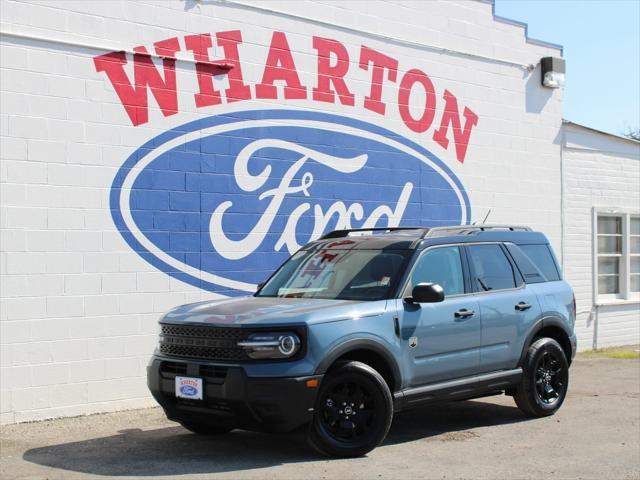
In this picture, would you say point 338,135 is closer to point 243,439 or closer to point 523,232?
point 523,232

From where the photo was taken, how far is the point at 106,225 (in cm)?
1018

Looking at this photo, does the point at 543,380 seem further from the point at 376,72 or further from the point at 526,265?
the point at 376,72

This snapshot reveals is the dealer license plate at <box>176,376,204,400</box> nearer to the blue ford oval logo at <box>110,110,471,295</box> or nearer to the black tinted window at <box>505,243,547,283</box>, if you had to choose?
the blue ford oval logo at <box>110,110,471,295</box>

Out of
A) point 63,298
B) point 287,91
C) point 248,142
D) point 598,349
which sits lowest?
point 598,349

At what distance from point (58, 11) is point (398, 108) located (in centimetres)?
526

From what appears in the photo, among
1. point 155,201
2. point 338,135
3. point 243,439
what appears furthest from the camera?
point 338,135

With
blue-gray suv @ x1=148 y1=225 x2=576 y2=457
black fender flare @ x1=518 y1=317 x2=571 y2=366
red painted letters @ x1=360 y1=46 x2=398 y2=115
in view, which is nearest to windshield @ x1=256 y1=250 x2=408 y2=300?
blue-gray suv @ x1=148 y1=225 x2=576 y2=457

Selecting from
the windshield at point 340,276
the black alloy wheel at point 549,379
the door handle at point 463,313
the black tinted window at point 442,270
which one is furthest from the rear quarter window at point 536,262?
the windshield at point 340,276

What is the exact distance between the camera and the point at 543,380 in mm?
9766

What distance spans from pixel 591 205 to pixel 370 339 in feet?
32.5

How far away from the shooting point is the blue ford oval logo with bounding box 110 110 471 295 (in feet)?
34.8

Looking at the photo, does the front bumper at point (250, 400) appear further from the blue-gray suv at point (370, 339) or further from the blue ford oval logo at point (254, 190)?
the blue ford oval logo at point (254, 190)

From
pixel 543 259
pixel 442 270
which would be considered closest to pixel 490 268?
pixel 442 270

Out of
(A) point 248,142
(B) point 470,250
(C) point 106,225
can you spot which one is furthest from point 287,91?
(B) point 470,250
